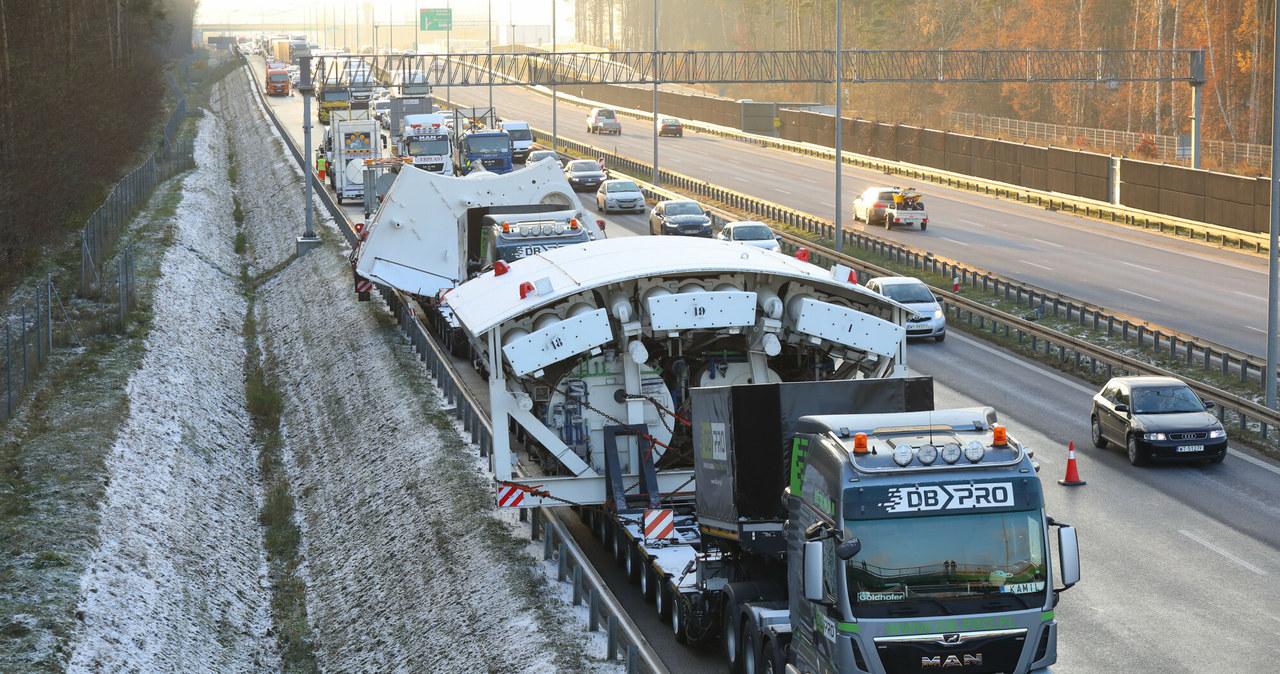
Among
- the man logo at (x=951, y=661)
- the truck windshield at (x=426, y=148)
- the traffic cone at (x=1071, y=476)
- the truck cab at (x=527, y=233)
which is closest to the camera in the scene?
the man logo at (x=951, y=661)

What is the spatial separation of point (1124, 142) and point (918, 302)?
1787 inches

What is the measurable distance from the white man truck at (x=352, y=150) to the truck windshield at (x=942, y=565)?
53.5m

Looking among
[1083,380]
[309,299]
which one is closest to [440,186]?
[309,299]

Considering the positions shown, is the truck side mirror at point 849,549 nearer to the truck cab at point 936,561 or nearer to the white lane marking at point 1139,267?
the truck cab at point 936,561

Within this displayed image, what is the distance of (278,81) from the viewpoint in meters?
125

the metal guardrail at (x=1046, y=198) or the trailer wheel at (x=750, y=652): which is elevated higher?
the metal guardrail at (x=1046, y=198)

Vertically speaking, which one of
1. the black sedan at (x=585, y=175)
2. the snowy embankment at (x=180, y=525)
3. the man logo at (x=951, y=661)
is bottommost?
the snowy embankment at (x=180, y=525)

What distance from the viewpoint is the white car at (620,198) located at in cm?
5800

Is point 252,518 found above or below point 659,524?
below

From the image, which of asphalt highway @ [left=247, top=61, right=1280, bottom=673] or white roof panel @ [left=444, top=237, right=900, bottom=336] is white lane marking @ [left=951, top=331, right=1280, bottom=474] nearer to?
asphalt highway @ [left=247, top=61, right=1280, bottom=673]

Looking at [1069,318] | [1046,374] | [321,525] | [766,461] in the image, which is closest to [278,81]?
[1069,318]

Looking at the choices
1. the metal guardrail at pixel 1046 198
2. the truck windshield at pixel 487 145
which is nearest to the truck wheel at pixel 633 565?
the metal guardrail at pixel 1046 198

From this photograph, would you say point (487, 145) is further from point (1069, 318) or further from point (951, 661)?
point (951, 661)

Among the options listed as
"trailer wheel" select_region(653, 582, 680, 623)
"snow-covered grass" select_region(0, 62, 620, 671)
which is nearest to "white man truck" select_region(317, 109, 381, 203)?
"snow-covered grass" select_region(0, 62, 620, 671)
